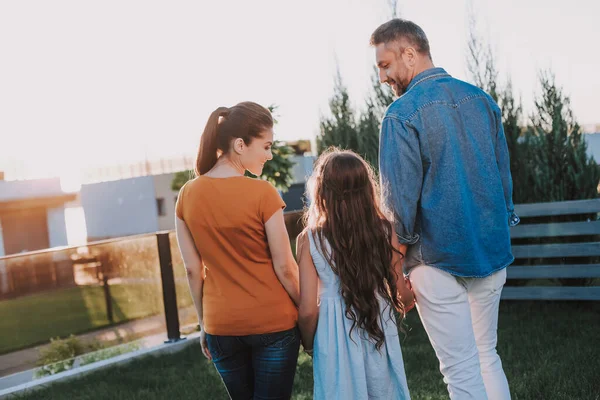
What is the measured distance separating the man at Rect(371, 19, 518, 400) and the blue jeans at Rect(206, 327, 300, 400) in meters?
0.57

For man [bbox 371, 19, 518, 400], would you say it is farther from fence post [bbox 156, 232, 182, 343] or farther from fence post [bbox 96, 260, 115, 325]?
fence post [bbox 96, 260, 115, 325]

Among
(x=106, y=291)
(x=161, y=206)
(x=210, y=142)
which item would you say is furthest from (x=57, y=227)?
(x=210, y=142)

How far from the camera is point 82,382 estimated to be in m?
5.29

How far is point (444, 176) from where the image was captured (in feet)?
8.33

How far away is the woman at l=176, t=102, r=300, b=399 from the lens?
93.2 inches

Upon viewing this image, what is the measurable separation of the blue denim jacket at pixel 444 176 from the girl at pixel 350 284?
4.1 inches

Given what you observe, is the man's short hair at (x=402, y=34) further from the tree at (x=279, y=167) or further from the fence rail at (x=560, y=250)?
the tree at (x=279, y=167)

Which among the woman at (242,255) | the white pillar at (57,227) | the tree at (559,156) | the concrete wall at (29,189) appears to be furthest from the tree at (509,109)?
the white pillar at (57,227)

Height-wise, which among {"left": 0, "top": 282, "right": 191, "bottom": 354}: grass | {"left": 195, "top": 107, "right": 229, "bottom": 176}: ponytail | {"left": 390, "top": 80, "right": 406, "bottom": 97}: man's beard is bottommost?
{"left": 0, "top": 282, "right": 191, "bottom": 354}: grass

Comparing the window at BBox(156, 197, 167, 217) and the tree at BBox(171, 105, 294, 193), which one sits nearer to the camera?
the tree at BBox(171, 105, 294, 193)

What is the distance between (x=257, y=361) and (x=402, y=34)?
1353 millimetres

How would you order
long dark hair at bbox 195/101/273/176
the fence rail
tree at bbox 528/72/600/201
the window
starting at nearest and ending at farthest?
1. long dark hair at bbox 195/101/273/176
2. the fence rail
3. tree at bbox 528/72/600/201
4. the window

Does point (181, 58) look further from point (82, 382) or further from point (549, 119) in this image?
point (82, 382)

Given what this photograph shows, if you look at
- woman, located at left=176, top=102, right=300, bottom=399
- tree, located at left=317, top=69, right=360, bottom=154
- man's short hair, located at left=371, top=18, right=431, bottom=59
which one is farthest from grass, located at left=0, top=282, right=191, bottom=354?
man's short hair, located at left=371, top=18, right=431, bottom=59
